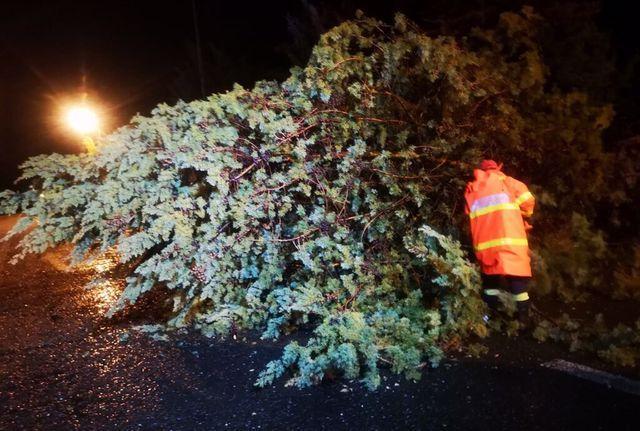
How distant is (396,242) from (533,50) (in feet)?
9.18

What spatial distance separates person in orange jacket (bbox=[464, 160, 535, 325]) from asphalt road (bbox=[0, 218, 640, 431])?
18.0 inches

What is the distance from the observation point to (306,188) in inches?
169

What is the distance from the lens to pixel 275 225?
14.6 ft

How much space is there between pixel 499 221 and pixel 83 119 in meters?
8.89

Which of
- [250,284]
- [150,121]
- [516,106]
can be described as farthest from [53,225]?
[516,106]

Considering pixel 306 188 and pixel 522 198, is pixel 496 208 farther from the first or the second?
pixel 306 188

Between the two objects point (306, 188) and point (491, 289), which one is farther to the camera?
point (306, 188)

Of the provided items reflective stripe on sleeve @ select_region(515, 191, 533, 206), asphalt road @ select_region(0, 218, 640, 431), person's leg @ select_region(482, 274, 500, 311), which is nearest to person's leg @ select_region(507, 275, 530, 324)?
person's leg @ select_region(482, 274, 500, 311)

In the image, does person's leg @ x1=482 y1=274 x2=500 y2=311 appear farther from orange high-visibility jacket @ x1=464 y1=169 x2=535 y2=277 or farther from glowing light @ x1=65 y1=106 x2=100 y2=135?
glowing light @ x1=65 y1=106 x2=100 y2=135

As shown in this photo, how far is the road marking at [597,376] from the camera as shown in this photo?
316 centimetres

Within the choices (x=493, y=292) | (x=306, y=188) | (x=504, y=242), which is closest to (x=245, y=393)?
(x=306, y=188)

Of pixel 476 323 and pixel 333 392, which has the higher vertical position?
pixel 476 323

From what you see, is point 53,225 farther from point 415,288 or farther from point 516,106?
point 516,106

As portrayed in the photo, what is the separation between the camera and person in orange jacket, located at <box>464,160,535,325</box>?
3.75m
